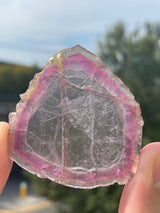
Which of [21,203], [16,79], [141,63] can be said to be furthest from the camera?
[16,79]

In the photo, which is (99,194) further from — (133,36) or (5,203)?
(133,36)

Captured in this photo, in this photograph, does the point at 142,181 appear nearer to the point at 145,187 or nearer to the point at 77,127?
the point at 145,187

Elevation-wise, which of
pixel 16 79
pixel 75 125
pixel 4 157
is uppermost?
pixel 16 79

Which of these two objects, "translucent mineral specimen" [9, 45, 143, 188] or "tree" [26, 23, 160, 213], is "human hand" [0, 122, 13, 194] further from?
"tree" [26, 23, 160, 213]

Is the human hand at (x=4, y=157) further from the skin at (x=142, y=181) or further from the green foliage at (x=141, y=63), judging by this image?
the green foliage at (x=141, y=63)

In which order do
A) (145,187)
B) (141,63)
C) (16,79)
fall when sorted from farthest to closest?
1. (16,79)
2. (141,63)
3. (145,187)

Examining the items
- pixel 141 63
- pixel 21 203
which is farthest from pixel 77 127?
pixel 141 63
